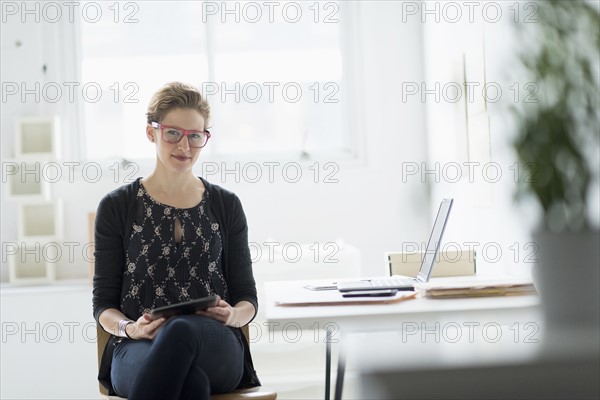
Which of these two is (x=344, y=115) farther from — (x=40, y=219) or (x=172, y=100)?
(x=172, y=100)

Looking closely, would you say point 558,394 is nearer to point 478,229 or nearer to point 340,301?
point 340,301

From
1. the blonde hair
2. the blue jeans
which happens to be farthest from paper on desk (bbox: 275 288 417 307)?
the blonde hair

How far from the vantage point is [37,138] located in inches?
154

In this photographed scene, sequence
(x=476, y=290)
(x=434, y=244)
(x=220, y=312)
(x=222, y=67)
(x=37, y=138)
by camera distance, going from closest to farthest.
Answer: (x=220, y=312) → (x=476, y=290) → (x=434, y=244) → (x=37, y=138) → (x=222, y=67)

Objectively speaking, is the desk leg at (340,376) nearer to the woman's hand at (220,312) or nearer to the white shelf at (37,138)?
the woman's hand at (220,312)

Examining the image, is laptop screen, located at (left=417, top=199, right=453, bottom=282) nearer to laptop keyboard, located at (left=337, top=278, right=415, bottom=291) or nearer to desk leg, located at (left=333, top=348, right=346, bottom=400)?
laptop keyboard, located at (left=337, top=278, right=415, bottom=291)

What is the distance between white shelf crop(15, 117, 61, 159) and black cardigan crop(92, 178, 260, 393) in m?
1.69

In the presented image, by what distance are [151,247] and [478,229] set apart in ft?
4.71

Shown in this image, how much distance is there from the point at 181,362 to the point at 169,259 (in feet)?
1.52

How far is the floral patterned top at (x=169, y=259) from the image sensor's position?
215 centimetres

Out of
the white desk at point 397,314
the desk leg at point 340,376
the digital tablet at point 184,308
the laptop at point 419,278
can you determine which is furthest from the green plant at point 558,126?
the desk leg at point 340,376

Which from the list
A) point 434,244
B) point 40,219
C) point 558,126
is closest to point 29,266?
point 40,219

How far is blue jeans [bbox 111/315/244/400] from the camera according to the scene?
5.75 feet

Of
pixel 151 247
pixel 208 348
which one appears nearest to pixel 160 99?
pixel 151 247
